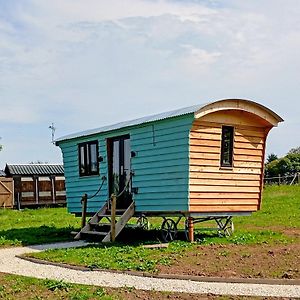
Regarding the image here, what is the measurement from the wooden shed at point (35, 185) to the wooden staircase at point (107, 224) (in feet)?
60.3

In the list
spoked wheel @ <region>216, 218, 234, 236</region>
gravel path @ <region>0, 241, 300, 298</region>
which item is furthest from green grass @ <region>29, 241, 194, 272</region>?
spoked wheel @ <region>216, 218, 234, 236</region>

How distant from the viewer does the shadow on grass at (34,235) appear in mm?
15237

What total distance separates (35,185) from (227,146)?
73.9 ft

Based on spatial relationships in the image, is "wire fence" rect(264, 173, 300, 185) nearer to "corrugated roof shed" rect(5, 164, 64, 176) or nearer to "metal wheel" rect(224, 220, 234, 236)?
"corrugated roof shed" rect(5, 164, 64, 176)

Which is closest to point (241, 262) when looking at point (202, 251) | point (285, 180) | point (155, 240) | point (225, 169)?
point (202, 251)

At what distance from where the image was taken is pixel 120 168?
15953 mm

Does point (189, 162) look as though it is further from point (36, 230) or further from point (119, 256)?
point (36, 230)

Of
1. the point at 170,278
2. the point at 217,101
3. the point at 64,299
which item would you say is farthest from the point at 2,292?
the point at 217,101

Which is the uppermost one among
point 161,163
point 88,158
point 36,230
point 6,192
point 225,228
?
point 161,163

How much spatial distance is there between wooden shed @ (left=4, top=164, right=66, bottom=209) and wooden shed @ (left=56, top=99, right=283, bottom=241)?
1858cm

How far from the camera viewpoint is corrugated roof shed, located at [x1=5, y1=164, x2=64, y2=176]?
34469 mm

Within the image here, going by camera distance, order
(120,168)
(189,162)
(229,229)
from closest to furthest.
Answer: (189,162), (229,229), (120,168)

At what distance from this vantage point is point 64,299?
8055mm

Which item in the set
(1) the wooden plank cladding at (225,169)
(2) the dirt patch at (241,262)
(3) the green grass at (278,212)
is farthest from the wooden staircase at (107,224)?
(3) the green grass at (278,212)
